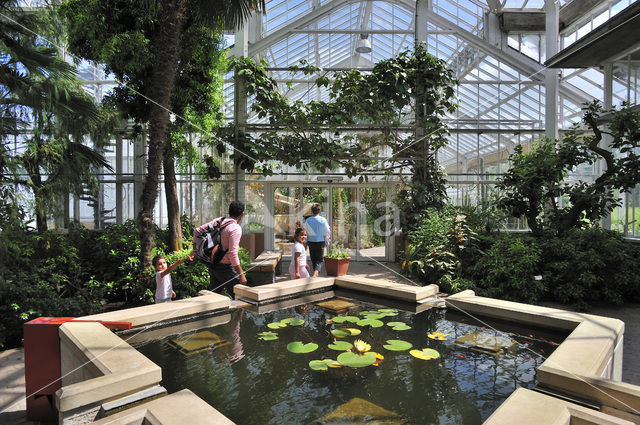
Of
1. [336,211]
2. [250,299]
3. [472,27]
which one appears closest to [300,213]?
[336,211]

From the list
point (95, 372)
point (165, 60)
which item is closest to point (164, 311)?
point (95, 372)

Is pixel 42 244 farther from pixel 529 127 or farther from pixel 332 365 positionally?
pixel 529 127

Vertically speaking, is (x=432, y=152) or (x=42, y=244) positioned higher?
(x=432, y=152)

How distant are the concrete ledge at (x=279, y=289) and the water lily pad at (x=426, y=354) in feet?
5.81

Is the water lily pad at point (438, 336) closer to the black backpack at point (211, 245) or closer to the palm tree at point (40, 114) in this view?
the black backpack at point (211, 245)

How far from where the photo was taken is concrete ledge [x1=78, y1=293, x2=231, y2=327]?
323cm

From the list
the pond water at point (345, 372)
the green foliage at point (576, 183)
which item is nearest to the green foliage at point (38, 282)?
the pond water at point (345, 372)

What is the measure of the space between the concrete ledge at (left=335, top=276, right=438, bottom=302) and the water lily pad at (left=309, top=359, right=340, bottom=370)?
1.72m

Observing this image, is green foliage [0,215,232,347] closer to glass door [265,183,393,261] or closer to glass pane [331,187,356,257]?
glass door [265,183,393,261]

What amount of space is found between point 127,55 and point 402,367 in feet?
21.2

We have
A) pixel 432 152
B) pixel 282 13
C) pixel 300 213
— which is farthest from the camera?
pixel 282 13

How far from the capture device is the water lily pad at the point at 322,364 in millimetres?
2701

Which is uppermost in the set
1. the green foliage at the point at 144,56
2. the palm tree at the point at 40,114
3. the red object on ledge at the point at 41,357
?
the green foliage at the point at 144,56

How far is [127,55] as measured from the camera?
6.57 m
